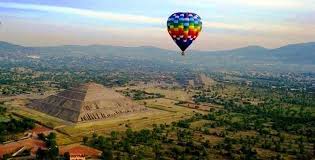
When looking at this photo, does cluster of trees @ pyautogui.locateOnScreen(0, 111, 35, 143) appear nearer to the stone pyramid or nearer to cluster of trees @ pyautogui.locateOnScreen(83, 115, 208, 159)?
the stone pyramid

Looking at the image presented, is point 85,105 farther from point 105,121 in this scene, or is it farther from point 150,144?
point 150,144

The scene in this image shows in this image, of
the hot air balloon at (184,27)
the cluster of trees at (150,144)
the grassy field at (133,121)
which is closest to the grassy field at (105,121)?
the grassy field at (133,121)

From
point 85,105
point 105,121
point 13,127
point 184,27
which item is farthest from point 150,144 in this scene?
point 85,105

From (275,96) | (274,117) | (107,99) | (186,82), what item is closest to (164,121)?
(107,99)

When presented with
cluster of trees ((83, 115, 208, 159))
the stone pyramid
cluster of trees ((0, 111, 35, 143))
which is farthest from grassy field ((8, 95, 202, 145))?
cluster of trees ((0, 111, 35, 143))

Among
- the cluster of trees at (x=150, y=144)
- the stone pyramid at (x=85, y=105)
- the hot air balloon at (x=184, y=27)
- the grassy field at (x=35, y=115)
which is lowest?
the grassy field at (x=35, y=115)

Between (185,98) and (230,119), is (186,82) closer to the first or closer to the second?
(185,98)

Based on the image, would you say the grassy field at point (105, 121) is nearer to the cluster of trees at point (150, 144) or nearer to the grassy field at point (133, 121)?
the grassy field at point (133, 121)
